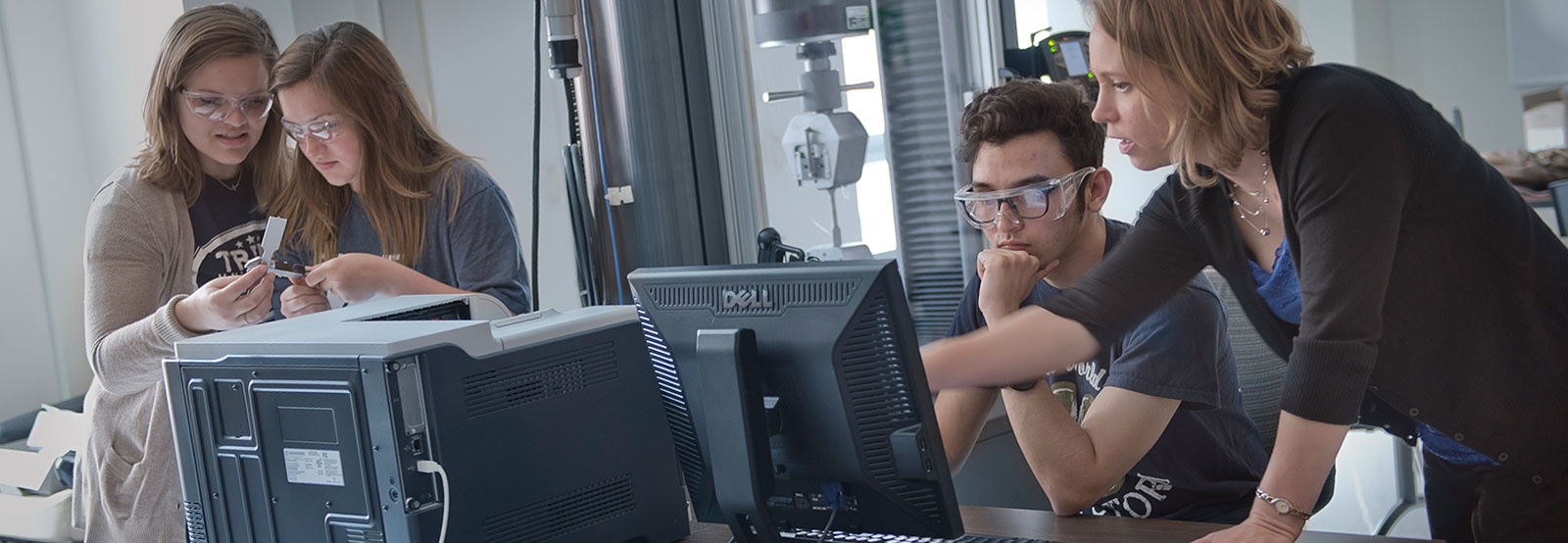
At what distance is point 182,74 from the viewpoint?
1957 millimetres

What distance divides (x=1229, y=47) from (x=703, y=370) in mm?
623

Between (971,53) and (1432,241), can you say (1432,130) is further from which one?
(971,53)

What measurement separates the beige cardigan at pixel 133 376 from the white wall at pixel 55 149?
6.48ft

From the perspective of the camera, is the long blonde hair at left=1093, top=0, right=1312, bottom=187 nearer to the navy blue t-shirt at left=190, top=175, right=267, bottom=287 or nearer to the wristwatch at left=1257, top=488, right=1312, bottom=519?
the wristwatch at left=1257, top=488, right=1312, bottom=519

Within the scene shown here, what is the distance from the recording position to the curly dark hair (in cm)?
177

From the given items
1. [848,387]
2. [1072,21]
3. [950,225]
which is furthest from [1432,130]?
[1072,21]

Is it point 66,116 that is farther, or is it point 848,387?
point 66,116

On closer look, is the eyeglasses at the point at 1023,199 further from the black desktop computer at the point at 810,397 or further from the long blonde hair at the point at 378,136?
the long blonde hair at the point at 378,136

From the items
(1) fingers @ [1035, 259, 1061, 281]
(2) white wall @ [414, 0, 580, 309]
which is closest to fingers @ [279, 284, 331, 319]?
(1) fingers @ [1035, 259, 1061, 281]

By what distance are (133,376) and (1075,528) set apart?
1.42 meters

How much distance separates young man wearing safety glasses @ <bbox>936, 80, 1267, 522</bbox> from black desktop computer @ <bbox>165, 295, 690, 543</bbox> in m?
0.48

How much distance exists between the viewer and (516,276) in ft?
6.34

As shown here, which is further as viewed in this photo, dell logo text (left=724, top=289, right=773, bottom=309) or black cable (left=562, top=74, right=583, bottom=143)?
black cable (left=562, top=74, right=583, bottom=143)

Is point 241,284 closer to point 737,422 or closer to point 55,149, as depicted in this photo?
point 737,422
